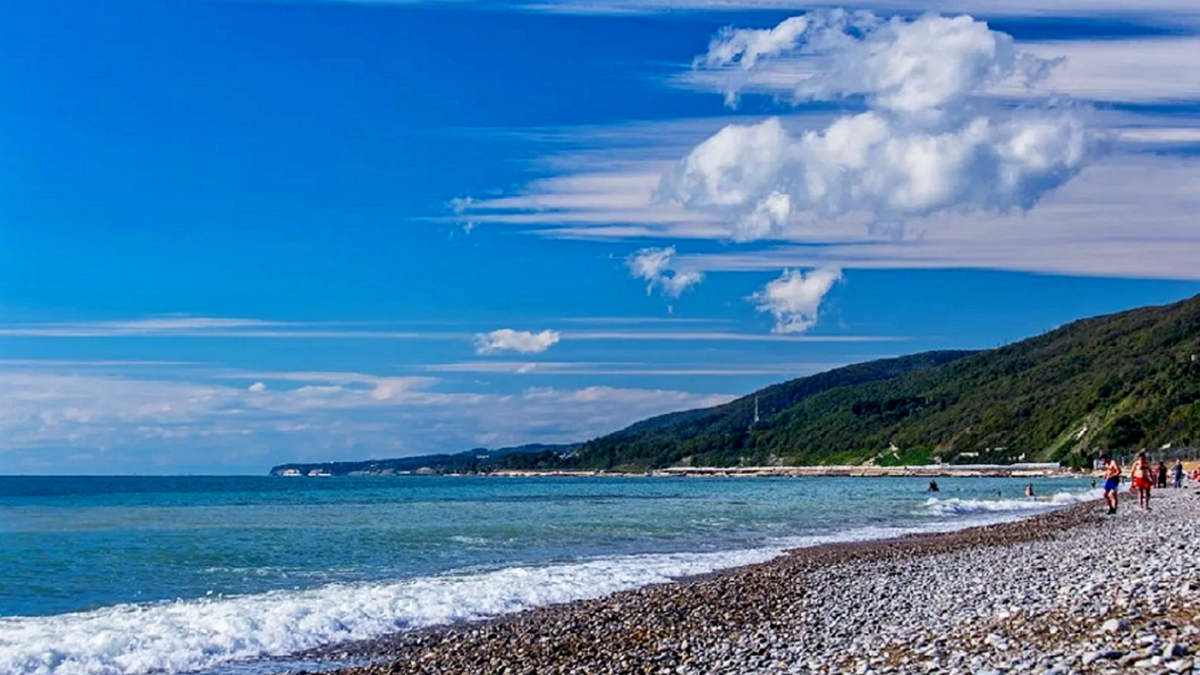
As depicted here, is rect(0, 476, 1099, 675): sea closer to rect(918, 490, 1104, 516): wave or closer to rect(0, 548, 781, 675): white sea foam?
rect(0, 548, 781, 675): white sea foam

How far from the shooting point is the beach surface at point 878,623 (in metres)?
12.9

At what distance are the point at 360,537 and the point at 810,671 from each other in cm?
3401

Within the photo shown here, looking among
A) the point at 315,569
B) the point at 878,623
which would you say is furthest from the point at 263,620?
the point at 315,569

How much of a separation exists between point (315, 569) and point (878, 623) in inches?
749

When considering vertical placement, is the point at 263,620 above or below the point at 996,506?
above

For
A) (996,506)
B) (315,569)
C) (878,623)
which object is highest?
(878,623)

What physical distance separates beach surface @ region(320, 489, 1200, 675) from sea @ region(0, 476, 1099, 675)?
182 centimetres

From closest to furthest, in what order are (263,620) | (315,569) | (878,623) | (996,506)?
(878,623), (263,620), (315,569), (996,506)

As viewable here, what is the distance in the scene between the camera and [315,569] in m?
32.3

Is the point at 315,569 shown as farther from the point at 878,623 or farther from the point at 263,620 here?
the point at 878,623

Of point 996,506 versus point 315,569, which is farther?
point 996,506

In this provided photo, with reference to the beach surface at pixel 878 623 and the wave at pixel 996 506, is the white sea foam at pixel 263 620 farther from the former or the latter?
the wave at pixel 996 506

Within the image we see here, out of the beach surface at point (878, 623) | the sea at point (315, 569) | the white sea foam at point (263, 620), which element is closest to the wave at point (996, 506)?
the sea at point (315, 569)

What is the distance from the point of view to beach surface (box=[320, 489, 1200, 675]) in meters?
12.9
